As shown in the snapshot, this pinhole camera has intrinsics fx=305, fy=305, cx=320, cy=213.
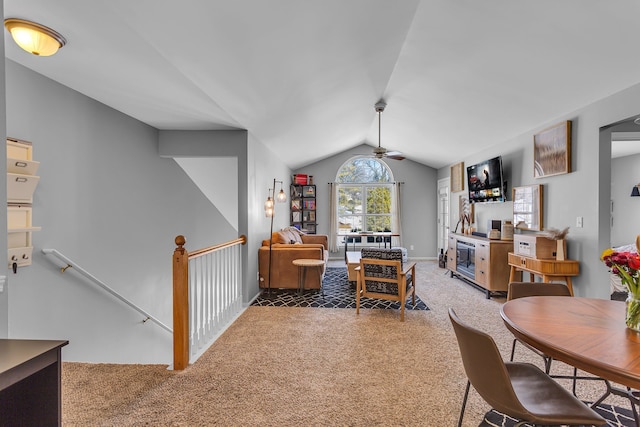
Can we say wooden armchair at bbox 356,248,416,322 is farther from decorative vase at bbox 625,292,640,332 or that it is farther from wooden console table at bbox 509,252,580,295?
decorative vase at bbox 625,292,640,332

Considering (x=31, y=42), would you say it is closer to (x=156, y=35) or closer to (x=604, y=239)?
(x=156, y=35)

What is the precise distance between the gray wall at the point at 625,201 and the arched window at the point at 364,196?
477cm

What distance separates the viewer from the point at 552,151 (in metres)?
3.98

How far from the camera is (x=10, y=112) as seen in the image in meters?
2.48

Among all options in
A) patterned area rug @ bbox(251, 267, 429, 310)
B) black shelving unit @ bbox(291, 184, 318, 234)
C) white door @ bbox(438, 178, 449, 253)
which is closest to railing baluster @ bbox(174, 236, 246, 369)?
patterned area rug @ bbox(251, 267, 429, 310)

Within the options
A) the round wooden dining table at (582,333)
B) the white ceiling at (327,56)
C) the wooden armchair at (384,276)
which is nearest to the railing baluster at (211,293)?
the white ceiling at (327,56)

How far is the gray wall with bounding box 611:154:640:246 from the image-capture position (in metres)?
6.24

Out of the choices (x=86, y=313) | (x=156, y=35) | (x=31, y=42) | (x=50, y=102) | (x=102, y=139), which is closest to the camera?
(x=31, y=42)

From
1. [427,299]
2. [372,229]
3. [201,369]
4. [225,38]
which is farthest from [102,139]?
[372,229]

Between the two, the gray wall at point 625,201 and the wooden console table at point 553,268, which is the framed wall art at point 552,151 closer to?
the wooden console table at point 553,268

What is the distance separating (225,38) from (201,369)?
2.71 meters

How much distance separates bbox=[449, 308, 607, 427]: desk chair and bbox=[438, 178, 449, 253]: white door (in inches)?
A: 262

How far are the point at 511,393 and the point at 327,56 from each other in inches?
120

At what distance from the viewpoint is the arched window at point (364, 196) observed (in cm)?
870
